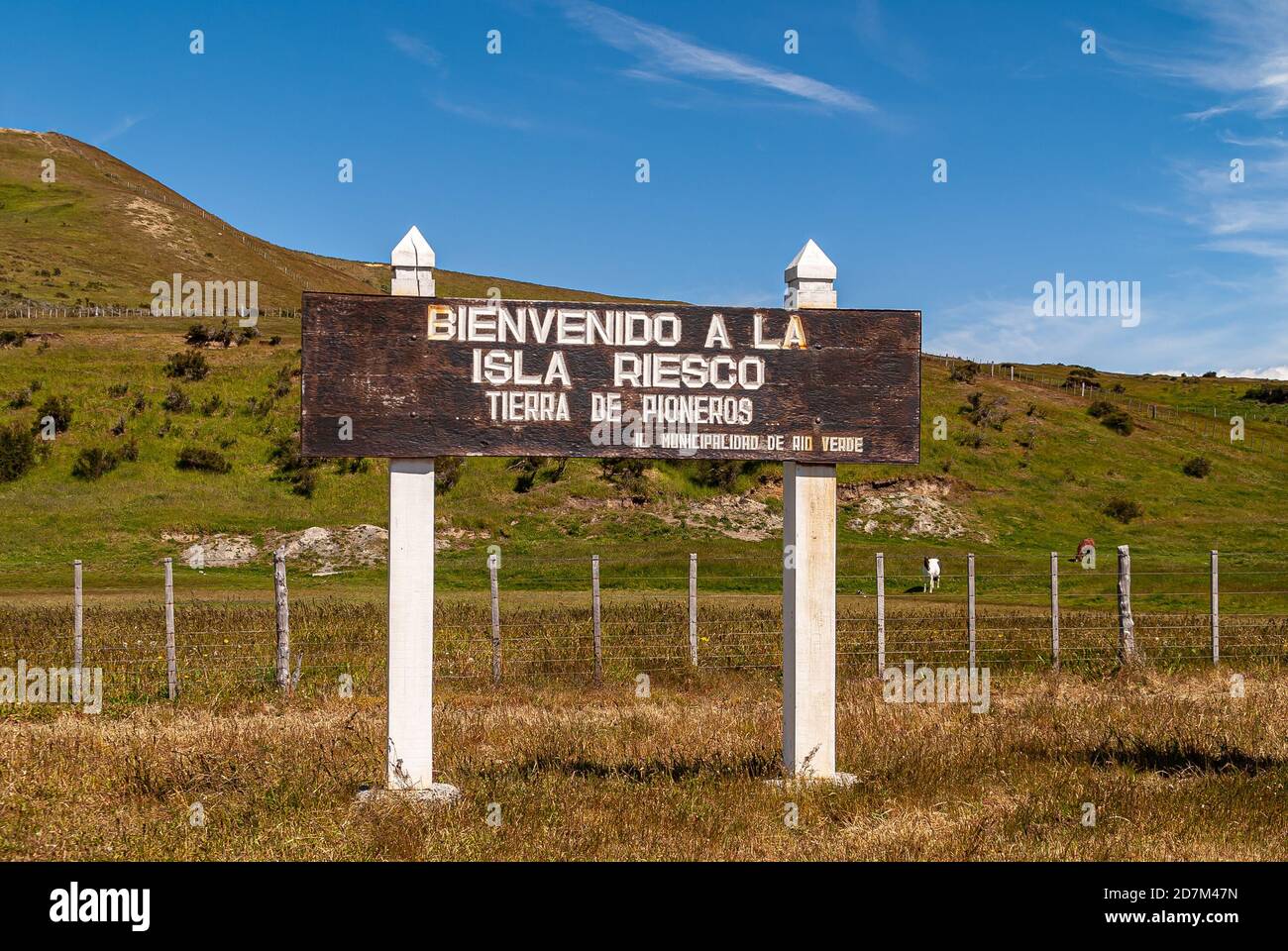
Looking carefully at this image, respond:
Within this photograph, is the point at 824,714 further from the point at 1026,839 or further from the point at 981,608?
the point at 981,608

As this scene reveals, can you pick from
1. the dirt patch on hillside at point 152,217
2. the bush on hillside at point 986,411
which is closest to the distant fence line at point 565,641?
the bush on hillside at point 986,411

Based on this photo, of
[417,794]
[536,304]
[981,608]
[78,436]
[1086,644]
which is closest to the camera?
[417,794]

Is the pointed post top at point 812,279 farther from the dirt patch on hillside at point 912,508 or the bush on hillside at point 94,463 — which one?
the bush on hillside at point 94,463

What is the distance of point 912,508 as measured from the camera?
4603cm

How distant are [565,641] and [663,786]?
28.3 ft

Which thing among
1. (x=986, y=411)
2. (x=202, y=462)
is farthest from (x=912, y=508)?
(x=202, y=462)

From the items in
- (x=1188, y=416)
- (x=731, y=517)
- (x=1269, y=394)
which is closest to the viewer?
(x=731, y=517)

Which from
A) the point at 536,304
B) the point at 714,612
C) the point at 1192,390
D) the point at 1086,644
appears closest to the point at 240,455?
the point at 714,612

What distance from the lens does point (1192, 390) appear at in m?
94.2

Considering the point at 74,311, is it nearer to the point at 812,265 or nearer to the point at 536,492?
the point at 536,492

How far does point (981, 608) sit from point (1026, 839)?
18.4 meters

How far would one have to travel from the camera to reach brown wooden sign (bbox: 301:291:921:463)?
8.75 metres

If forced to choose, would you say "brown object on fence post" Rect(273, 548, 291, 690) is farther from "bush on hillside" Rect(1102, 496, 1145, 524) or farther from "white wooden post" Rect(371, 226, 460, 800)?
"bush on hillside" Rect(1102, 496, 1145, 524)

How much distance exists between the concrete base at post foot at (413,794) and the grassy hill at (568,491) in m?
20.3
